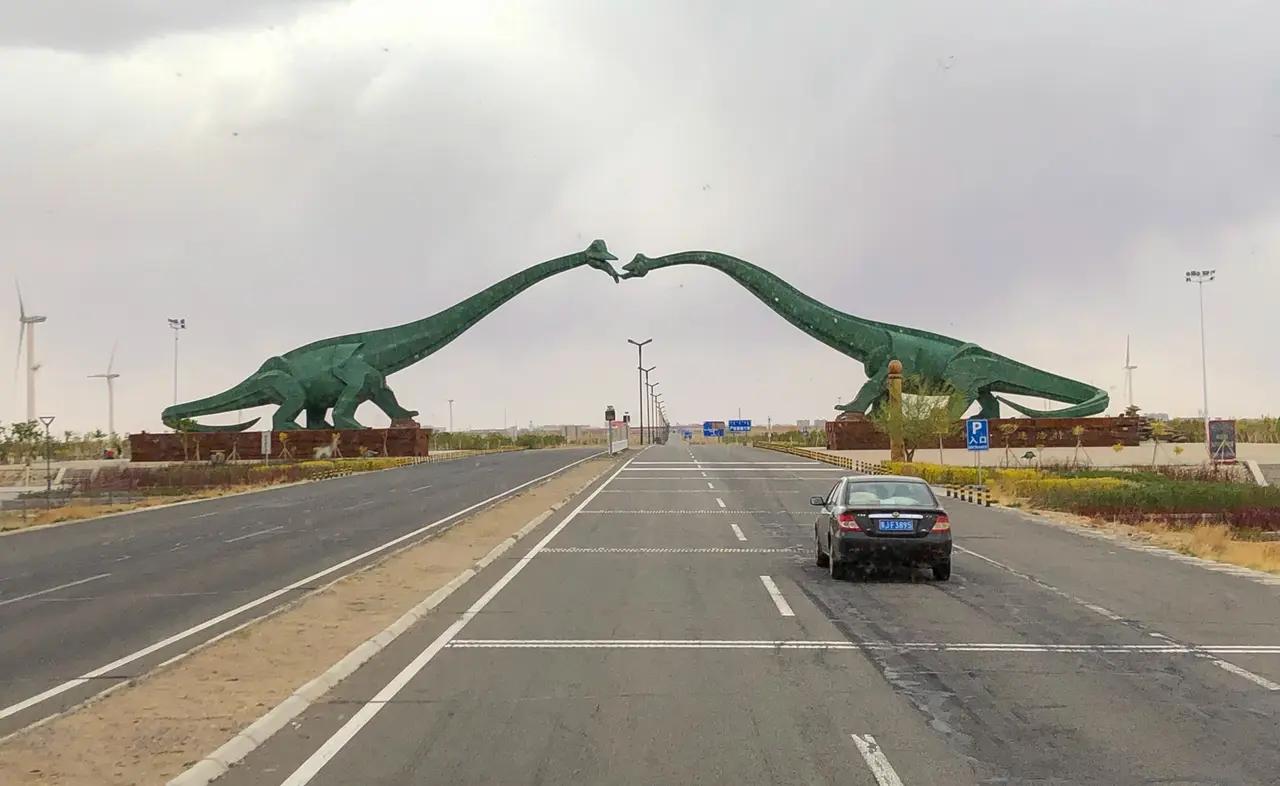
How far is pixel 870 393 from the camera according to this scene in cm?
6631

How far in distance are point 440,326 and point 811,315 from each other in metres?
23.9

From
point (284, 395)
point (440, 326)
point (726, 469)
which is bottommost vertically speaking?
point (726, 469)

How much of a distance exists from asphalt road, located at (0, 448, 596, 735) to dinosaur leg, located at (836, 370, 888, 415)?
38.0 meters

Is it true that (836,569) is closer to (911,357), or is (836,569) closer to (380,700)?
(380,700)

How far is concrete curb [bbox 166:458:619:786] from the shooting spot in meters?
5.90

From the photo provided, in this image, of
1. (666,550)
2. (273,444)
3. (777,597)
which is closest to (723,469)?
(273,444)

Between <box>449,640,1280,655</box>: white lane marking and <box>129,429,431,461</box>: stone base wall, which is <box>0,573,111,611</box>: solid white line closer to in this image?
<box>449,640,1280,655</box>: white lane marking

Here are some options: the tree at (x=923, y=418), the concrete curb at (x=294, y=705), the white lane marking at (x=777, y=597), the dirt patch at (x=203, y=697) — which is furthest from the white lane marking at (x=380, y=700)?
the tree at (x=923, y=418)

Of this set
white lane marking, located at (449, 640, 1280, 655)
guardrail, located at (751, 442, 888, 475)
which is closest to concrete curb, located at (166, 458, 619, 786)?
white lane marking, located at (449, 640, 1280, 655)

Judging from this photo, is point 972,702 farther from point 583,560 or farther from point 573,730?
Answer: point 583,560

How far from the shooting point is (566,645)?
984cm

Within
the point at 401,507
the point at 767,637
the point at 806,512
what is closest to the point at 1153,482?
the point at 806,512

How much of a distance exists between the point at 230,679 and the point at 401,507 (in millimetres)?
21465

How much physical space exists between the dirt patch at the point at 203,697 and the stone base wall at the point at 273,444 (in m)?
55.4
